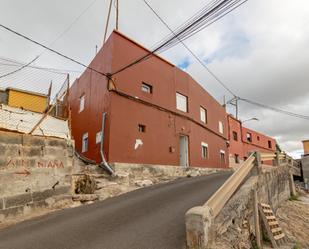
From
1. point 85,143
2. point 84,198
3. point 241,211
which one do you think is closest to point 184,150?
point 85,143

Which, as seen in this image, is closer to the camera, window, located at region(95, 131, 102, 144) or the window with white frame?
window, located at region(95, 131, 102, 144)

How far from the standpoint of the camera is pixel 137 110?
14906mm

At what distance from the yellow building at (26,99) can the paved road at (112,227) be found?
8639 mm

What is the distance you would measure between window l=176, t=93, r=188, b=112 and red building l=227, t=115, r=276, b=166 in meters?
12.6

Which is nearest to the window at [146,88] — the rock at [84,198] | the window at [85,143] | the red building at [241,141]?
the window at [85,143]

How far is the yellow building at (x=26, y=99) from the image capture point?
14.9m

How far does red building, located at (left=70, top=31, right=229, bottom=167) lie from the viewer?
13.9m

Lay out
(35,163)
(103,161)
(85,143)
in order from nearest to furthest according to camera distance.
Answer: (35,163)
(103,161)
(85,143)

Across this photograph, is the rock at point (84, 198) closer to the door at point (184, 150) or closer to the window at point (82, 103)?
the window at point (82, 103)

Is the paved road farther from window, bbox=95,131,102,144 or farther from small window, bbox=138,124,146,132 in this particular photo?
small window, bbox=138,124,146,132

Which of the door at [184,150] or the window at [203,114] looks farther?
the window at [203,114]

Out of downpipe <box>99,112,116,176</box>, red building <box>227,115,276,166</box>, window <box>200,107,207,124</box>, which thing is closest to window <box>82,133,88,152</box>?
downpipe <box>99,112,116,176</box>

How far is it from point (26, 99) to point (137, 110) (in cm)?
636

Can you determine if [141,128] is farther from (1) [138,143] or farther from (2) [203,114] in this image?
(2) [203,114]
